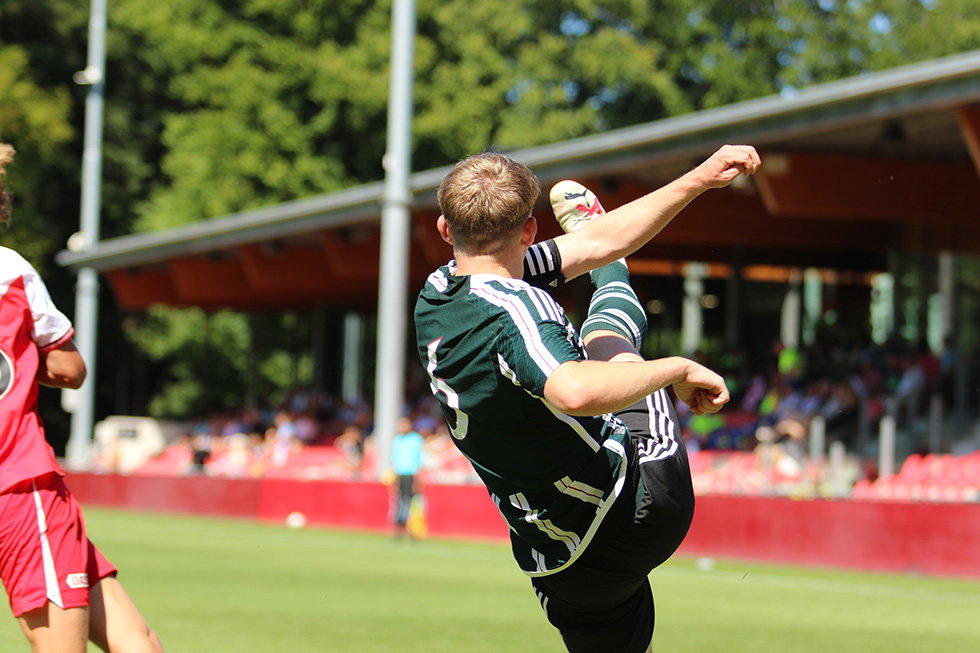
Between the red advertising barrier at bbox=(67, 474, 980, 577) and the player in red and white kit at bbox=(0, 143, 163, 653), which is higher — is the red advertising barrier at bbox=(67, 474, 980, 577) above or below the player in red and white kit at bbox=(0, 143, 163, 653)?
below

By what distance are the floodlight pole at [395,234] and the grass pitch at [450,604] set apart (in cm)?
393

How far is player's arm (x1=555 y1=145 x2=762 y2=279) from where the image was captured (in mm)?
3865

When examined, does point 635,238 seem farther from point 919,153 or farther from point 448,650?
point 919,153

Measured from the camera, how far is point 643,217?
3939 mm

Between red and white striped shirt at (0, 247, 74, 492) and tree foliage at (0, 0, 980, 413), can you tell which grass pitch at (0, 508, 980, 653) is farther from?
tree foliage at (0, 0, 980, 413)

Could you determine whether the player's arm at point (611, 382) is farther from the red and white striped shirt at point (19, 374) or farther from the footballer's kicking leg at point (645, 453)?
the red and white striped shirt at point (19, 374)

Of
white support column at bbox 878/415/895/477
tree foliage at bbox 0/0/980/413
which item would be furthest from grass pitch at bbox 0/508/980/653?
tree foliage at bbox 0/0/980/413

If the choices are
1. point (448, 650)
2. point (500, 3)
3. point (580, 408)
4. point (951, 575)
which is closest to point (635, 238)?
point (580, 408)

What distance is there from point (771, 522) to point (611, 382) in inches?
508

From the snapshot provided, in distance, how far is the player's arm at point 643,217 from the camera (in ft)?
12.7

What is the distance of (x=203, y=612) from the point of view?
9.36 m

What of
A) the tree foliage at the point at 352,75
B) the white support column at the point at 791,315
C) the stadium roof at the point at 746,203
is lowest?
the white support column at the point at 791,315

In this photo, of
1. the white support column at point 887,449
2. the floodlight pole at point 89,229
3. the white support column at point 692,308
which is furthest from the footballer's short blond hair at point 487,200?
the white support column at point 692,308

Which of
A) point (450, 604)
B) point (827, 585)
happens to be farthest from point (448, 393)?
point (827, 585)
